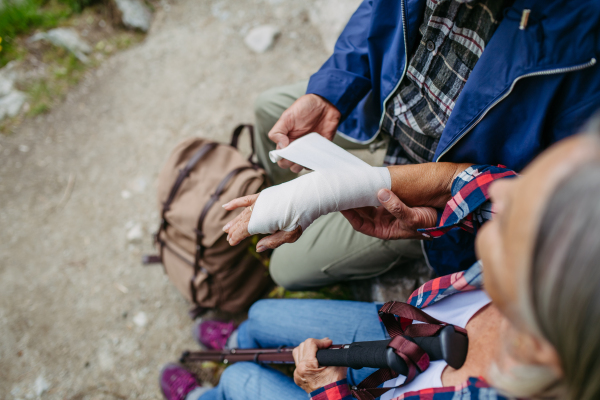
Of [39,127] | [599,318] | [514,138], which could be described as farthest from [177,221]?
[39,127]

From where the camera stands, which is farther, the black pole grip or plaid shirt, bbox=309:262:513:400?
the black pole grip

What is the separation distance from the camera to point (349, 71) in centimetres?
135

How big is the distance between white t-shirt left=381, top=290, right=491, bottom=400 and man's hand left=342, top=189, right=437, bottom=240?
231 mm

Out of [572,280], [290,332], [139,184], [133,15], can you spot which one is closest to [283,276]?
[290,332]

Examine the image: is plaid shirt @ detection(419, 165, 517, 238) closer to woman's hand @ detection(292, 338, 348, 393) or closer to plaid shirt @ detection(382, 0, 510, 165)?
plaid shirt @ detection(382, 0, 510, 165)

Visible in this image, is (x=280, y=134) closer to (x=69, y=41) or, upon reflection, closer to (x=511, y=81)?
(x=511, y=81)

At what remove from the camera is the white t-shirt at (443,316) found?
2.71ft

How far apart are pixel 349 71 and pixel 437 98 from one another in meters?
0.40

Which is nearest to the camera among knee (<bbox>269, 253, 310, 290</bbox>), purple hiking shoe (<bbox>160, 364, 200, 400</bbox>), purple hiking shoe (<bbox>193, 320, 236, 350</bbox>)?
knee (<bbox>269, 253, 310, 290</bbox>)

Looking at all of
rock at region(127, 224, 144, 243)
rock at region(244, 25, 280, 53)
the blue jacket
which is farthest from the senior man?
rock at region(244, 25, 280, 53)

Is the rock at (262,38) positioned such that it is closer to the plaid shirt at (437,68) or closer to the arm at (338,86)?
the arm at (338,86)

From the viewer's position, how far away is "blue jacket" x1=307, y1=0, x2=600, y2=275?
2.56 ft

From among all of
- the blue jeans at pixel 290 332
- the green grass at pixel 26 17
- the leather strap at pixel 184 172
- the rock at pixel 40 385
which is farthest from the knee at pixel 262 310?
the green grass at pixel 26 17

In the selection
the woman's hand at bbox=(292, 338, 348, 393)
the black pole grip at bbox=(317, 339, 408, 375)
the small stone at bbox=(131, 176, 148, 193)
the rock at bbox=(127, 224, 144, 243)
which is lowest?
the rock at bbox=(127, 224, 144, 243)
